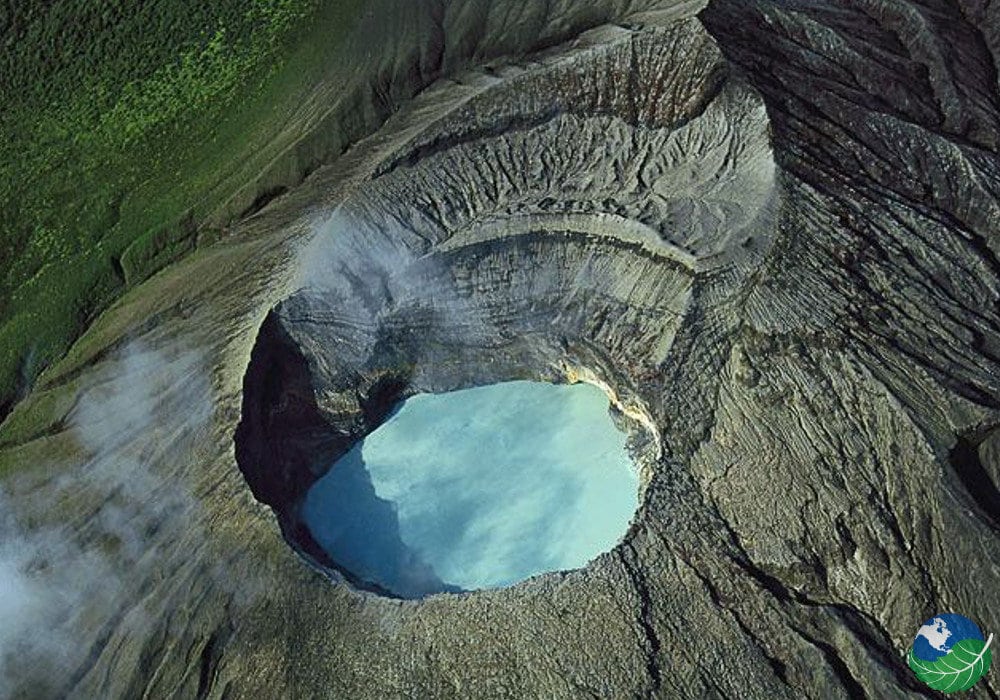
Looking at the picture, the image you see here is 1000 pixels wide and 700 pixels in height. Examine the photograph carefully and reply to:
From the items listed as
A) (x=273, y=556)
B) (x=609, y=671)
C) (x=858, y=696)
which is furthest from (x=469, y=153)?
(x=858, y=696)

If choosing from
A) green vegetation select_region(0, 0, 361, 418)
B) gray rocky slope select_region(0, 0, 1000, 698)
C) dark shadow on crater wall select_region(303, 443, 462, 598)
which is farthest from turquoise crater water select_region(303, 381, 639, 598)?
green vegetation select_region(0, 0, 361, 418)

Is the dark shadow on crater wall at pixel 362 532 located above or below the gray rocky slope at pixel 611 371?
below

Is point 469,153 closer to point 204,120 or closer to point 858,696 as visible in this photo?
point 204,120

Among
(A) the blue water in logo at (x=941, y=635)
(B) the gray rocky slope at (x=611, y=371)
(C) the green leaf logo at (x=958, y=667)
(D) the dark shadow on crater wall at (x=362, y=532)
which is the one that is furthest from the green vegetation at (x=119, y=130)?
(C) the green leaf logo at (x=958, y=667)

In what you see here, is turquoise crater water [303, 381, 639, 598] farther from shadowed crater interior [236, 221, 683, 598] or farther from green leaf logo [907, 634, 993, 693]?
green leaf logo [907, 634, 993, 693]

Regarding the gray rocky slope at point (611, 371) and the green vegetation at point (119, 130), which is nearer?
the gray rocky slope at point (611, 371)

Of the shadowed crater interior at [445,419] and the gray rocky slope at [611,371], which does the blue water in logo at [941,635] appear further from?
the shadowed crater interior at [445,419]
